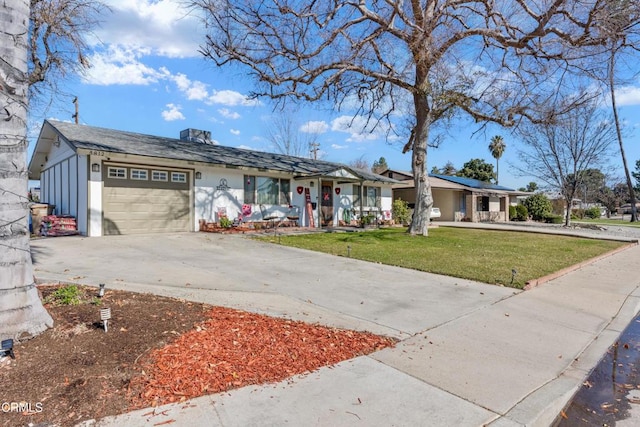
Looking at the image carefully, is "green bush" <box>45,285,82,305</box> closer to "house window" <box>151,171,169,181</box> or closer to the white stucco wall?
the white stucco wall

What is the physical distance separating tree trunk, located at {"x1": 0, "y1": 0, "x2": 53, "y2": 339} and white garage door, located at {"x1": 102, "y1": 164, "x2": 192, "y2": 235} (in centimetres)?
1028

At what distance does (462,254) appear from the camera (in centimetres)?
1073

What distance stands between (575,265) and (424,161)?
7.19 metres

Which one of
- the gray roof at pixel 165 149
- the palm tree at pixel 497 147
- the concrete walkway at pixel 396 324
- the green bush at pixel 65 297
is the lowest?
the concrete walkway at pixel 396 324

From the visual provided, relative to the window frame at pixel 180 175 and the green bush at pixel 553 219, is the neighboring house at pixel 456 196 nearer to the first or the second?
the green bush at pixel 553 219

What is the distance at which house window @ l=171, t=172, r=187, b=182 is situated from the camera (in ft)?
47.3

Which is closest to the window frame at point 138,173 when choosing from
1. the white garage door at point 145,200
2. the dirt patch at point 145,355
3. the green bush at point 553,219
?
the white garage door at point 145,200

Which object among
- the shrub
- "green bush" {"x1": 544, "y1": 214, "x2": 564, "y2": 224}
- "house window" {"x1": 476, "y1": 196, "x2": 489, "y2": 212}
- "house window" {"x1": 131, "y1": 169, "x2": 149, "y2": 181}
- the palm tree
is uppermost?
the palm tree

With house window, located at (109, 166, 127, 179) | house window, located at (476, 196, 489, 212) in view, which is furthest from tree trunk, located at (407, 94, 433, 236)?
house window, located at (476, 196, 489, 212)

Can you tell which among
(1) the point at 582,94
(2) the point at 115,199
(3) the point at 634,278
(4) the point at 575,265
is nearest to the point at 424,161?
(1) the point at 582,94

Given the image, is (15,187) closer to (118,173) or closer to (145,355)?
(145,355)

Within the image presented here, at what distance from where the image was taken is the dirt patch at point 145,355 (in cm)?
258

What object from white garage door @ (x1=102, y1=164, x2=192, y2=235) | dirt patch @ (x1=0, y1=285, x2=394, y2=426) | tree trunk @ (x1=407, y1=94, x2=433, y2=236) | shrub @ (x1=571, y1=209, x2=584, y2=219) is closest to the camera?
dirt patch @ (x1=0, y1=285, x2=394, y2=426)

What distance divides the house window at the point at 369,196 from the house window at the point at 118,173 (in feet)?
39.9
